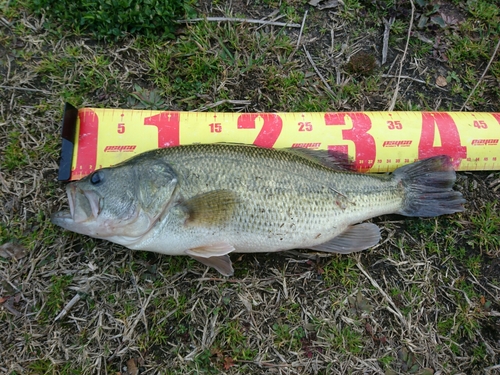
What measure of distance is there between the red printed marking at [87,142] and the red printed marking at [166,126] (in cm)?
52

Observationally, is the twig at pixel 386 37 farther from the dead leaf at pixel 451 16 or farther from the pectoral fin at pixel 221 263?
the pectoral fin at pixel 221 263

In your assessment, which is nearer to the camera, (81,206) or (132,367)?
(81,206)

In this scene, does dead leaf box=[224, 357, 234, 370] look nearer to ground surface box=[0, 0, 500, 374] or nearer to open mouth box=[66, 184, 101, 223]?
ground surface box=[0, 0, 500, 374]

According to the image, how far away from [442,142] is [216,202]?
257cm

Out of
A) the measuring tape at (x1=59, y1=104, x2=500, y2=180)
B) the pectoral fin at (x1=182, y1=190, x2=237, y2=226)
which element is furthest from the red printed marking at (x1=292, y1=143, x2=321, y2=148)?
the pectoral fin at (x1=182, y1=190, x2=237, y2=226)

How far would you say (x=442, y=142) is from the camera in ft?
12.7

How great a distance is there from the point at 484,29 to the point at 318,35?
2057mm

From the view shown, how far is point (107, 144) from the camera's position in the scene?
3592 millimetres

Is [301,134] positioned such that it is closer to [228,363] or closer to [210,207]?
[210,207]

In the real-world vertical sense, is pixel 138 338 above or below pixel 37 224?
below

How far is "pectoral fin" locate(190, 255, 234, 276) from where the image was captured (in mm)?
3311

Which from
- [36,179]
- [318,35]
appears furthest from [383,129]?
[36,179]

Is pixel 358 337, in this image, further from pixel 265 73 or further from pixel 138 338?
pixel 265 73

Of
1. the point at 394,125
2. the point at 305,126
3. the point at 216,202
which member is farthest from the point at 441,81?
the point at 216,202
